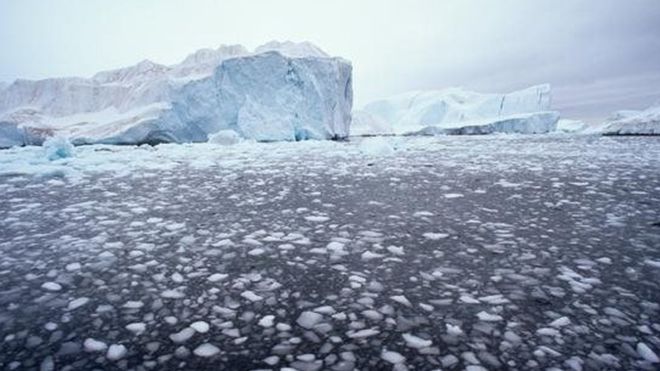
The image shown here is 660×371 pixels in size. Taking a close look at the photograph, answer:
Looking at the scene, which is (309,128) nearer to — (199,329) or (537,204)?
(537,204)

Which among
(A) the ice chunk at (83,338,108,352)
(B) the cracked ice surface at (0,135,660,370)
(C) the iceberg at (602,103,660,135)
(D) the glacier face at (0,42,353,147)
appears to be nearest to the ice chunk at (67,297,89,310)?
(B) the cracked ice surface at (0,135,660,370)

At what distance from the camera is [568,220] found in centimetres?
453

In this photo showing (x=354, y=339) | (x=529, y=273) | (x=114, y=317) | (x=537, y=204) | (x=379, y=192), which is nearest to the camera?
(x=354, y=339)

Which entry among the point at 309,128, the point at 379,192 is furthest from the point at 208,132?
the point at 379,192

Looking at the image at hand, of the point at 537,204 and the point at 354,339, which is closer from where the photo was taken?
the point at 354,339

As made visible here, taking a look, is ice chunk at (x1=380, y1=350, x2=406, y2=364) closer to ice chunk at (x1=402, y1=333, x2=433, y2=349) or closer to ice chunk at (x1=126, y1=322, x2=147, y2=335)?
ice chunk at (x1=402, y1=333, x2=433, y2=349)

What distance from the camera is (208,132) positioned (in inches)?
1161

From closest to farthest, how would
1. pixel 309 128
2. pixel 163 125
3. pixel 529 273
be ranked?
pixel 529 273 < pixel 163 125 < pixel 309 128

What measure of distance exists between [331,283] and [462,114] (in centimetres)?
5564

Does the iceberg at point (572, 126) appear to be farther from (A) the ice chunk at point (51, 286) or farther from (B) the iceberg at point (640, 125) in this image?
(A) the ice chunk at point (51, 286)

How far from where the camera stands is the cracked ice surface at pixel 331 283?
A: 199 cm

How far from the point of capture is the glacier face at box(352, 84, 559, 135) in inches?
1916

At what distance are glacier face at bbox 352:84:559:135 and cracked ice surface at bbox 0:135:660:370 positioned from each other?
4477 centimetres

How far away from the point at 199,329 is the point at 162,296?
0.55 metres
